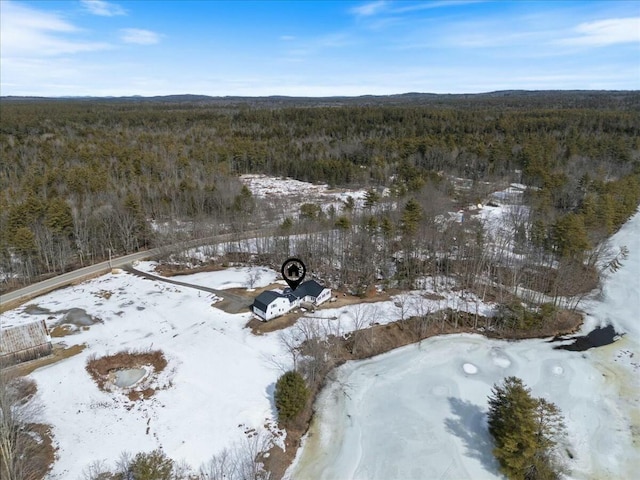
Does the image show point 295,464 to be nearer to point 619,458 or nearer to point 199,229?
point 619,458

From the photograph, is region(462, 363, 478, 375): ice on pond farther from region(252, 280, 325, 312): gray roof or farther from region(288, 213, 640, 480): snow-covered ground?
region(252, 280, 325, 312): gray roof

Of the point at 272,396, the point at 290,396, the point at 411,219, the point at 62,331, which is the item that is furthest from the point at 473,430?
the point at 62,331

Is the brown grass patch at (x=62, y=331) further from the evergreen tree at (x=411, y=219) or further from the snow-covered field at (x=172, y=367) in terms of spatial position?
the evergreen tree at (x=411, y=219)

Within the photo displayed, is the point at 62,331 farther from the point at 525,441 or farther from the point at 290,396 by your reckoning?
the point at 525,441

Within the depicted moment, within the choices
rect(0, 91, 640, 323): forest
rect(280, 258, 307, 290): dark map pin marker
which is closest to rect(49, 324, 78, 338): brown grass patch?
rect(0, 91, 640, 323): forest

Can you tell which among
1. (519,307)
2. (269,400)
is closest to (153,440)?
(269,400)

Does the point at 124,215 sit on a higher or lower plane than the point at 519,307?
higher
